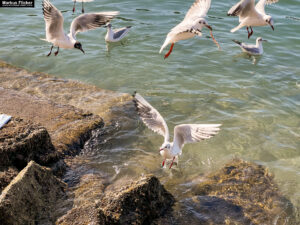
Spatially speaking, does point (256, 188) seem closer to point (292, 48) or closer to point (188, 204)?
point (188, 204)

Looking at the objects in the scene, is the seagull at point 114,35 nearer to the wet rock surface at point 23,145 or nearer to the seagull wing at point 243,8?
the seagull wing at point 243,8

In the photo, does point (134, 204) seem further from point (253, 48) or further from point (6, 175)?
point (253, 48)

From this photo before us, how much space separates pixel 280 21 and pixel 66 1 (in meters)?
8.01

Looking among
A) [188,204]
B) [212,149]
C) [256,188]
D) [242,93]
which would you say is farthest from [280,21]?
[188,204]

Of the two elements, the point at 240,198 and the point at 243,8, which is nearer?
the point at 240,198

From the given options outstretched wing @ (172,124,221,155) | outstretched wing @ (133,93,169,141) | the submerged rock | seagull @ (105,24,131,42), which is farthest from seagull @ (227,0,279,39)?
the submerged rock

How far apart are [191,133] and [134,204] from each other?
4.98ft

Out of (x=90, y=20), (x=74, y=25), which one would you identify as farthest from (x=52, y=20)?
(x=90, y=20)

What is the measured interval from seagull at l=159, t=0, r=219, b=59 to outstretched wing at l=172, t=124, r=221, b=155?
1.52m

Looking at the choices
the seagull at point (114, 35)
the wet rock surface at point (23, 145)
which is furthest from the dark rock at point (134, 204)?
the seagull at point (114, 35)

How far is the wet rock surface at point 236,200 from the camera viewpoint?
4215mm

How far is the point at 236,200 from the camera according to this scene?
14.9 feet

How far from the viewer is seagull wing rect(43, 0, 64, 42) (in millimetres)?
6665

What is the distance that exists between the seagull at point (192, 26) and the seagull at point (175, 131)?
3.66 feet
